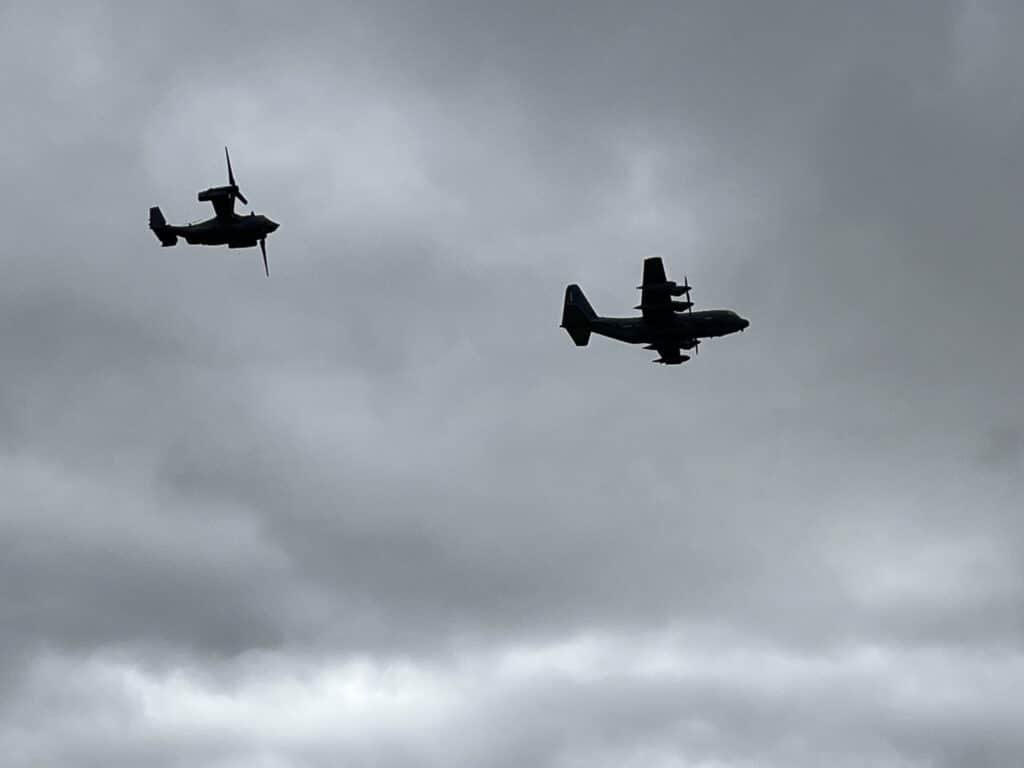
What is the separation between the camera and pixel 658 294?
155375mm

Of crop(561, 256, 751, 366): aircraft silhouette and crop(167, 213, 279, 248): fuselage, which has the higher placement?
crop(167, 213, 279, 248): fuselage

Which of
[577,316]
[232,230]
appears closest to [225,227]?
[232,230]

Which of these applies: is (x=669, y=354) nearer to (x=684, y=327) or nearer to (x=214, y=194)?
(x=684, y=327)

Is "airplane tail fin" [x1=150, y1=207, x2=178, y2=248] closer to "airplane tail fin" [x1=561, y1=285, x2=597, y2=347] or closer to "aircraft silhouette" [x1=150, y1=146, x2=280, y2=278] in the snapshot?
"aircraft silhouette" [x1=150, y1=146, x2=280, y2=278]

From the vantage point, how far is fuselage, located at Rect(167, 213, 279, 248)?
148500 millimetres

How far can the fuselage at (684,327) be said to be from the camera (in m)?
160

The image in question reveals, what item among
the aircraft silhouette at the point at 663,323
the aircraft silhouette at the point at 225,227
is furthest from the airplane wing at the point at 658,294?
the aircraft silhouette at the point at 225,227

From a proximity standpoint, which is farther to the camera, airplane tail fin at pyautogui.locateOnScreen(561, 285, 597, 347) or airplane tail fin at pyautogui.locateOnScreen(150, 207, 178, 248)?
airplane tail fin at pyautogui.locateOnScreen(561, 285, 597, 347)

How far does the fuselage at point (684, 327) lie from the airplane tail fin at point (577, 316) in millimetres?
7692

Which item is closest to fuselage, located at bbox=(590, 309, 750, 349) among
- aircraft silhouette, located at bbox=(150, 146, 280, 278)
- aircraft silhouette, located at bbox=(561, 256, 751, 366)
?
aircraft silhouette, located at bbox=(561, 256, 751, 366)

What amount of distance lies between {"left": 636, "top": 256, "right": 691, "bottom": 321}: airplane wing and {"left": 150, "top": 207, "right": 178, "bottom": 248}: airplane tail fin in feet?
188

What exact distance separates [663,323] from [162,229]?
63.0 m

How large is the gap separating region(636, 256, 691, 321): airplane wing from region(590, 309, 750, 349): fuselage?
1.35 metres

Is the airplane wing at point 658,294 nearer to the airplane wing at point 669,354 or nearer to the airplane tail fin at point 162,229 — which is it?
the airplane wing at point 669,354
